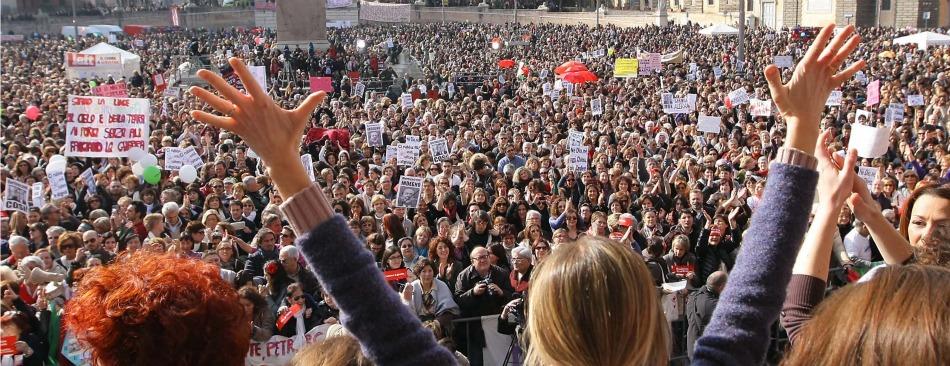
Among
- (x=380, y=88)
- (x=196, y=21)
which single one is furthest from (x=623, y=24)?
(x=380, y=88)

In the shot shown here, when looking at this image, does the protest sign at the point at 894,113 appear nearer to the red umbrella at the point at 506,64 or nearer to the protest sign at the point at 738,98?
the protest sign at the point at 738,98

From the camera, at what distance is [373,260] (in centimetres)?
187

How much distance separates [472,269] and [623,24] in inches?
2394

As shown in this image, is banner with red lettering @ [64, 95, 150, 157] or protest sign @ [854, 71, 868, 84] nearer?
banner with red lettering @ [64, 95, 150, 157]

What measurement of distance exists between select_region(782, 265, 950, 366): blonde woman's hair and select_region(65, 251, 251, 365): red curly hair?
1.10 meters

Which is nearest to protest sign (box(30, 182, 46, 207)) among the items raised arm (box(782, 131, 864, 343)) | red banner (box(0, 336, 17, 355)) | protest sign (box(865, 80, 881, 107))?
red banner (box(0, 336, 17, 355))

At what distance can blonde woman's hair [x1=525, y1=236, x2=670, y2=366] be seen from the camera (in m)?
1.80

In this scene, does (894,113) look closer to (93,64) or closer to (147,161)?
(147,161)

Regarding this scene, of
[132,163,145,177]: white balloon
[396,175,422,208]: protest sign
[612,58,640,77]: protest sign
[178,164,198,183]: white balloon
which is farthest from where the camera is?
[612,58,640,77]: protest sign

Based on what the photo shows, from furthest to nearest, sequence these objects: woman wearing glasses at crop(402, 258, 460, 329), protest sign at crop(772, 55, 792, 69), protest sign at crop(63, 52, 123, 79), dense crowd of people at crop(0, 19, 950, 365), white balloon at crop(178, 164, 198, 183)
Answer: protest sign at crop(63, 52, 123, 79)
protest sign at crop(772, 55, 792, 69)
white balloon at crop(178, 164, 198, 183)
woman wearing glasses at crop(402, 258, 460, 329)
dense crowd of people at crop(0, 19, 950, 365)

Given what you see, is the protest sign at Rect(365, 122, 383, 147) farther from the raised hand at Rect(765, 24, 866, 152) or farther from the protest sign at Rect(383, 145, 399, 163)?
the raised hand at Rect(765, 24, 866, 152)

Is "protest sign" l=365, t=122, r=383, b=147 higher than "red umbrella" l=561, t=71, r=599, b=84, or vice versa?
"red umbrella" l=561, t=71, r=599, b=84

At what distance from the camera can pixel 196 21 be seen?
75.9m

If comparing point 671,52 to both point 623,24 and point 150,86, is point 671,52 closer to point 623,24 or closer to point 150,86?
point 150,86
